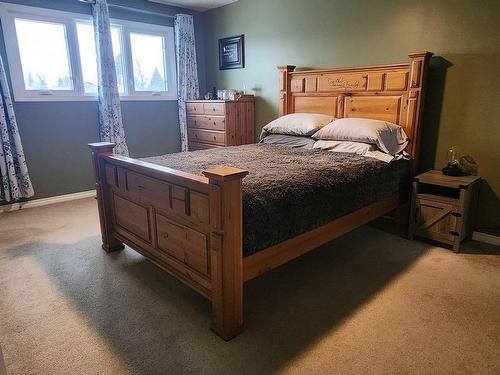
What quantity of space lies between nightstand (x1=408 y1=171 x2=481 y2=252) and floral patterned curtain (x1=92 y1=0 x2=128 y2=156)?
3510 millimetres

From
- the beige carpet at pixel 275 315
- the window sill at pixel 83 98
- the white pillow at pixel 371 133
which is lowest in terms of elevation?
the beige carpet at pixel 275 315

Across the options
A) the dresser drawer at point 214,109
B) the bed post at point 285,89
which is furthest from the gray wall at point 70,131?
the bed post at point 285,89

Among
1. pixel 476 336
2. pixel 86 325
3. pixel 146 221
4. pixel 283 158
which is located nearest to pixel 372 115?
pixel 283 158

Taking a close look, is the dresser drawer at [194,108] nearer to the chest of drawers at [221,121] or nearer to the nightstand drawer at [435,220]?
the chest of drawers at [221,121]

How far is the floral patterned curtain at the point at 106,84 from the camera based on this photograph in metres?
4.01

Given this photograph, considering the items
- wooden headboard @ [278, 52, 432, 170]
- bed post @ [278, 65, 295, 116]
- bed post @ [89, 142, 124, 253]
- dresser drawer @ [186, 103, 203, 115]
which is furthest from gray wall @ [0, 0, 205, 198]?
wooden headboard @ [278, 52, 432, 170]

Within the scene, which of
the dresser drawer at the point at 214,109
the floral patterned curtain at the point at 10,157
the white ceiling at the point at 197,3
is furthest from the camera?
the white ceiling at the point at 197,3

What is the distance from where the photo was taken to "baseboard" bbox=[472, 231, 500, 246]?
283 centimetres

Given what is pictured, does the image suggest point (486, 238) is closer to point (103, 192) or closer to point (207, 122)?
point (103, 192)

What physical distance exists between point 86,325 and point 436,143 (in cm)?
308

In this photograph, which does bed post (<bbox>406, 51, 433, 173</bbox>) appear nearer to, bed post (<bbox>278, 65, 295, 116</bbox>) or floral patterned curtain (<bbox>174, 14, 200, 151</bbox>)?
bed post (<bbox>278, 65, 295, 116</bbox>)

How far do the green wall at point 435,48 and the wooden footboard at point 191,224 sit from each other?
2.31 m

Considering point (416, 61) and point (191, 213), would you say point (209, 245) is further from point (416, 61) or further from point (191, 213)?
point (416, 61)

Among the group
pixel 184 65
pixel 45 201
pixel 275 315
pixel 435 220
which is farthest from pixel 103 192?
pixel 184 65
